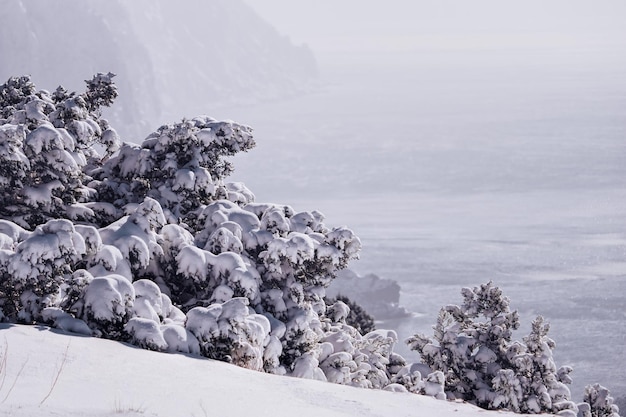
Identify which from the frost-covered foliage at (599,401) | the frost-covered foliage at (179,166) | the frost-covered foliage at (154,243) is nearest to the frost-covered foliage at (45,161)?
the frost-covered foliage at (154,243)

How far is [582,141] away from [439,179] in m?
53.1

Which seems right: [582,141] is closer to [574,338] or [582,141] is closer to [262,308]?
[574,338]

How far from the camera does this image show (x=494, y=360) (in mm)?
17750

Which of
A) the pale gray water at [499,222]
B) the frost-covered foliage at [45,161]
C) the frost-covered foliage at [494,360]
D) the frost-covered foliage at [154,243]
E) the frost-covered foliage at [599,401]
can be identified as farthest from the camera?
the pale gray water at [499,222]

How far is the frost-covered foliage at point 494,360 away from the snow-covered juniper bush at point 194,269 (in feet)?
0.11

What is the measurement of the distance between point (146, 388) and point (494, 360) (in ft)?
32.1

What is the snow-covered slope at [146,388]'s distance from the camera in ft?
29.4

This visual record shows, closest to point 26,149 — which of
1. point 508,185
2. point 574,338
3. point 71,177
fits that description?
point 71,177

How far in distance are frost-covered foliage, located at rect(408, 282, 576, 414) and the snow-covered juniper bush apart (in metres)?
0.03

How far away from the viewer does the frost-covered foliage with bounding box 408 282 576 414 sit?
1705 cm

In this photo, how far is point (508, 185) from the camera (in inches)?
5812

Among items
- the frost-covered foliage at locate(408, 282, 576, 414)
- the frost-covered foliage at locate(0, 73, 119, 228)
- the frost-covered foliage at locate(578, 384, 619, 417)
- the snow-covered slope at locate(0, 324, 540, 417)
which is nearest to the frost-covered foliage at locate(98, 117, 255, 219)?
the frost-covered foliage at locate(0, 73, 119, 228)

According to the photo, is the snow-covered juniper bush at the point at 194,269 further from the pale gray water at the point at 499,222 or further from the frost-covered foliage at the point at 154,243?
the pale gray water at the point at 499,222

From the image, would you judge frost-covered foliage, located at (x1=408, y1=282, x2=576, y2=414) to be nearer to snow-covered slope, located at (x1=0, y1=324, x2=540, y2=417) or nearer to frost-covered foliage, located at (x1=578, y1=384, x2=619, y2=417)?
frost-covered foliage, located at (x1=578, y1=384, x2=619, y2=417)
